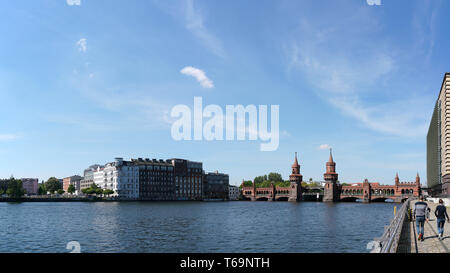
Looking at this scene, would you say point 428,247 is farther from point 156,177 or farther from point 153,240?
point 156,177

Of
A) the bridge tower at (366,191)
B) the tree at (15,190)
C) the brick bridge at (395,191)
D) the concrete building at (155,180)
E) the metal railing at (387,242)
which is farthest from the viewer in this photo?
the bridge tower at (366,191)

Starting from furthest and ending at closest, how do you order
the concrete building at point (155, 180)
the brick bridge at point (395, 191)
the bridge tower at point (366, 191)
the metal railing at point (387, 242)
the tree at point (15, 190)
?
the bridge tower at point (366, 191) → the concrete building at point (155, 180) → the brick bridge at point (395, 191) → the tree at point (15, 190) → the metal railing at point (387, 242)

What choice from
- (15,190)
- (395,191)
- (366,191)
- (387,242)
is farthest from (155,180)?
(387,242)

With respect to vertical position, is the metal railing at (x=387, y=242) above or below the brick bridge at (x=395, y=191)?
above

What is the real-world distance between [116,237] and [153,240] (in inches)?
222

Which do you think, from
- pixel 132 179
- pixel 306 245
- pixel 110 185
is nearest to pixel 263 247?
pixel 306 245

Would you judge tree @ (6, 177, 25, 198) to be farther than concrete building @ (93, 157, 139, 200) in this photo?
No

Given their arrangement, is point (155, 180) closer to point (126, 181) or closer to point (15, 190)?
point (126, 181)

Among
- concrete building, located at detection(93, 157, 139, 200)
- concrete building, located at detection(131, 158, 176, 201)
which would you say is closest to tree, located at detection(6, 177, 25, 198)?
concrete building, located at detection(93, 157, 139, 200)

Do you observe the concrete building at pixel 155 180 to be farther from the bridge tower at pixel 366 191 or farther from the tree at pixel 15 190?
the bridge tower at pixel 366 191

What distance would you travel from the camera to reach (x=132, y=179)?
18925 centimetres

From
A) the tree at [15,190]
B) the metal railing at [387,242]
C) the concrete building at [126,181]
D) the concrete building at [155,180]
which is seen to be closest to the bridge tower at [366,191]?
the concrete building at [155,180]

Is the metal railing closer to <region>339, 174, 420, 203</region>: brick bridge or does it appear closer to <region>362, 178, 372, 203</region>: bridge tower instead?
<region>339, 174, 420, 203</region>: brick bridge

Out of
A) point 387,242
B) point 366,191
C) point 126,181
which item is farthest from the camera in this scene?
point 366,191
